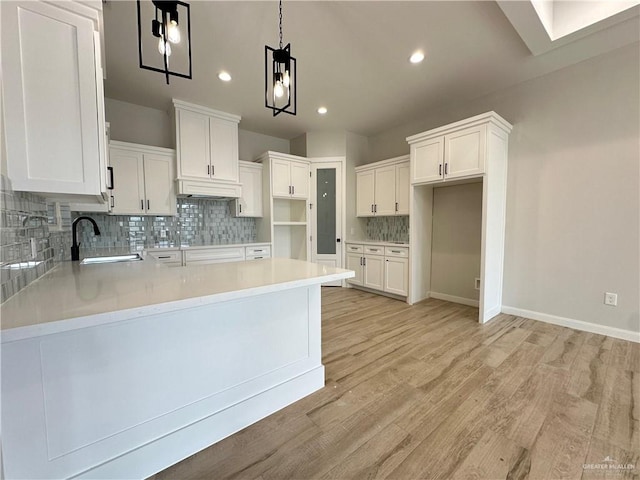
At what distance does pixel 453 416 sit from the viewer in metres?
1.59

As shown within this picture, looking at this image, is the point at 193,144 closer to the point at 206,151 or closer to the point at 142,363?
the point at 206,151

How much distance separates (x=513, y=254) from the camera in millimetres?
3260

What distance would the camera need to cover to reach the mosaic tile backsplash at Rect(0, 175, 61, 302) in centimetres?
109

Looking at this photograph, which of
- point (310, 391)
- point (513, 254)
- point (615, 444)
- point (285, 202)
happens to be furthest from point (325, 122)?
point (615, 444)

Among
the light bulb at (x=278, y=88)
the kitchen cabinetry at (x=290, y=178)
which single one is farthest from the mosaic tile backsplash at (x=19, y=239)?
the kitchen cabinetry at (x=290, y=178)

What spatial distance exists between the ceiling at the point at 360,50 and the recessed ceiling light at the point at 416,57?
0.20 ft

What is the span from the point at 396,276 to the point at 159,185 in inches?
146

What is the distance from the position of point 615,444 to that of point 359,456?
137 centimetres

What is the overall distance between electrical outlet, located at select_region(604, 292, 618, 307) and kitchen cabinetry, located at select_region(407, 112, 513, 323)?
3.01 ft

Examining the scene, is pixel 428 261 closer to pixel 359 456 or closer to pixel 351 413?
pixel 351 413

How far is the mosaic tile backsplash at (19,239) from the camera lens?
1.09m

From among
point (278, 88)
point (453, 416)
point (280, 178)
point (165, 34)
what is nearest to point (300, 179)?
point (280, 178)

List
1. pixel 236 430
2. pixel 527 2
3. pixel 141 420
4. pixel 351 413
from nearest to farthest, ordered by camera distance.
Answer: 1. pixel 141 420
2. pixel 236 430
3. pixel 351 413
4. pixel 527 2

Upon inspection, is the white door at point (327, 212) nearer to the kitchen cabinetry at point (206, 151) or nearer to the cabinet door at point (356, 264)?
the cabinet door at point (356, 264)
